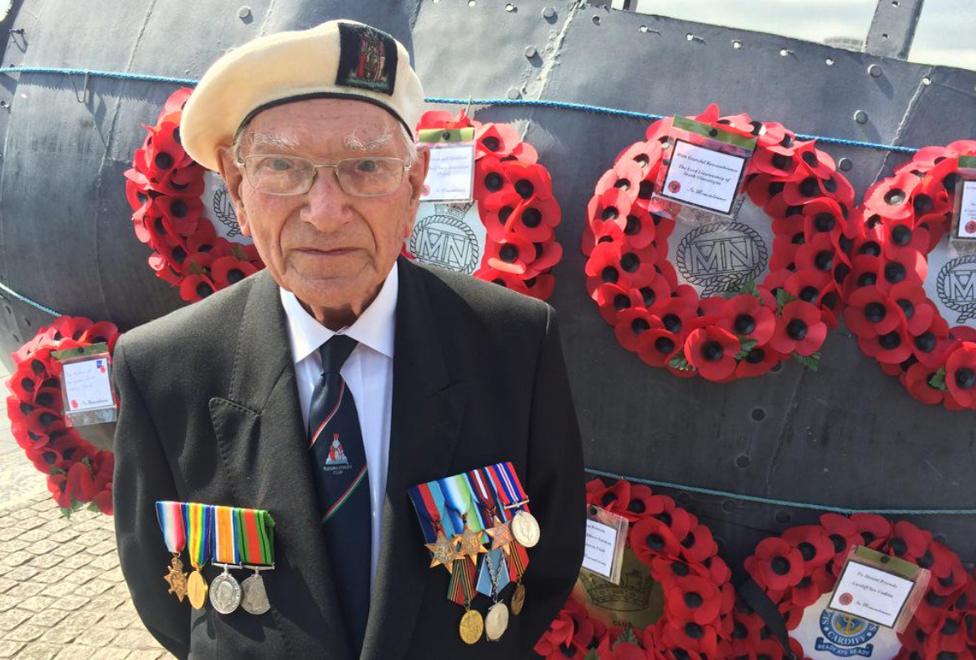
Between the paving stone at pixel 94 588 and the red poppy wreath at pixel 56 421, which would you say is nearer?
the red poppy wreath at pixel 56 421

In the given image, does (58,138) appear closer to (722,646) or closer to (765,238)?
(765,238)

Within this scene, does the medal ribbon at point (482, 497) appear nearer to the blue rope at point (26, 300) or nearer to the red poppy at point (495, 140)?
the red poppy at point (495, 140)

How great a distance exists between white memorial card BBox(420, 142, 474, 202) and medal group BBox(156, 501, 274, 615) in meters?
1.27

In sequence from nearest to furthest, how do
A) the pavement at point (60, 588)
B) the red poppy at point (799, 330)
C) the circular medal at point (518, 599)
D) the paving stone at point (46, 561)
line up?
1. the circular medal at point (518, 599)
2. the red poppy at point (799, 330)
3. the pavement at point (60, 588)
4. the paving stone at point (46, 561)

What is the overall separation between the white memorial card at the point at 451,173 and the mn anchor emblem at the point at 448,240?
0.14 ft

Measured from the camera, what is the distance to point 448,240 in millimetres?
2711

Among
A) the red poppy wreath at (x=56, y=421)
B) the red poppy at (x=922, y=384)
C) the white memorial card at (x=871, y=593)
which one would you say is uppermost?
the red poppy at (x=922, y=384)

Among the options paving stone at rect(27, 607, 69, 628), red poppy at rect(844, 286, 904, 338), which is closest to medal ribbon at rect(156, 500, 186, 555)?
red poppy at rect(844, 286, 904, 338)

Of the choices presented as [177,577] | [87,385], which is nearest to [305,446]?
[177,577]

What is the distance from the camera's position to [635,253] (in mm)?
2457

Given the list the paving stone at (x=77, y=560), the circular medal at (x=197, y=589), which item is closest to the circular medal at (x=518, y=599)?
the circular medal at (x=197, y=589)

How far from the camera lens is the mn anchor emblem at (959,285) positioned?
2436 mm

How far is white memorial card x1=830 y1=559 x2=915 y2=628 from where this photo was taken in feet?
8.47

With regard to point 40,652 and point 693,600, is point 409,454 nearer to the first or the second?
point 693,600
